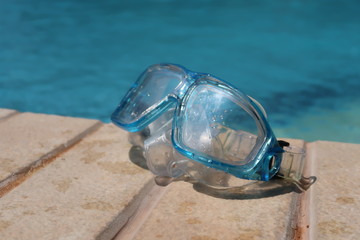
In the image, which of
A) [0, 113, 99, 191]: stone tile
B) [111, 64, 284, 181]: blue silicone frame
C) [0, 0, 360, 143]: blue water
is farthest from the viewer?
[0, 0, 360, 143]: blue water

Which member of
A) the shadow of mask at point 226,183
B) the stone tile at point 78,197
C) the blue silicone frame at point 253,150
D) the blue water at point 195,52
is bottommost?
the stone tile at point 78,197

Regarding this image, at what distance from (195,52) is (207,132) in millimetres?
2365

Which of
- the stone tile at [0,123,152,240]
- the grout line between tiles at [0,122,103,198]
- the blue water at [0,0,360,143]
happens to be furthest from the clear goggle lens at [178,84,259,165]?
the blue water at [0,0,360,143]

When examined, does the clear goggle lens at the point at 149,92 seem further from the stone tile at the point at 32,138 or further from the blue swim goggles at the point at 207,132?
the stone tile at the point at 32,138

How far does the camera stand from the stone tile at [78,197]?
100 cm

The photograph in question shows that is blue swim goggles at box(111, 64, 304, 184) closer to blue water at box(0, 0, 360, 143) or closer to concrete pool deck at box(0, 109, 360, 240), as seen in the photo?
concrete pool deck at box(0, 109, 360, 240)

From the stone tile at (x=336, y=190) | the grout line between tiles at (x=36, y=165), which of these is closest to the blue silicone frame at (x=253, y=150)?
the stone tile at (x=336, y=190)

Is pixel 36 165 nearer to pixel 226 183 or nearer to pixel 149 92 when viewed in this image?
pixel 149 92

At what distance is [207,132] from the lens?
47.9 inches

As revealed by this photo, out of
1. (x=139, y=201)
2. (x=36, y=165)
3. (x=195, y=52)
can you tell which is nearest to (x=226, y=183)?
(x=139, y=201)

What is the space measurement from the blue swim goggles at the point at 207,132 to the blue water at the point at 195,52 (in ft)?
3.94

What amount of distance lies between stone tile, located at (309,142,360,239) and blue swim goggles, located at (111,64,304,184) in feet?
0.28

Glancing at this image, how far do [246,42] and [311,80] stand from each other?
82cm

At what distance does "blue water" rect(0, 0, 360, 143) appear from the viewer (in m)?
2.73
